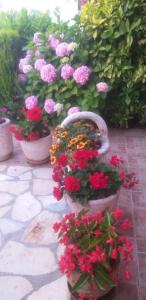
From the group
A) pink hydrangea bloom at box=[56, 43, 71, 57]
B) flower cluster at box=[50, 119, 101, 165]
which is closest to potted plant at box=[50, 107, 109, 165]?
flower cluster at box=[50, 119, 101, 165]

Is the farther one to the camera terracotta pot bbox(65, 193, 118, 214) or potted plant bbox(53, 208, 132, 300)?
terracotta pot bbox(65, 193, 118, 214)

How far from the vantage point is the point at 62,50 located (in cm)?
378

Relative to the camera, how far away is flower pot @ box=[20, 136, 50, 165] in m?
3.33

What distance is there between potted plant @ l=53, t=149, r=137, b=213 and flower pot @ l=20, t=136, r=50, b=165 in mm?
1066

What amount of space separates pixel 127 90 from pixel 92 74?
1.58ft

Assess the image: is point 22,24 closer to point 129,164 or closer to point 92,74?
point 92,74

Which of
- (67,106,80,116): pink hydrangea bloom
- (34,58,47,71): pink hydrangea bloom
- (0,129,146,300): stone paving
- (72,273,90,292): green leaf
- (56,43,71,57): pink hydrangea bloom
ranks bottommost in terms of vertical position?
(0,129,146,300): stone paving

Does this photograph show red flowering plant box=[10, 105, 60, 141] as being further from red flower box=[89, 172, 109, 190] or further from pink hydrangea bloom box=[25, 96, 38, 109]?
red flower box=[89, 172, 109, 190]

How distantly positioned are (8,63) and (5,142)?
1359mm

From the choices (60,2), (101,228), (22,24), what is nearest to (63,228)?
(101,228)

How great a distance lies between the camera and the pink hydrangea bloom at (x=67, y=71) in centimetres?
373

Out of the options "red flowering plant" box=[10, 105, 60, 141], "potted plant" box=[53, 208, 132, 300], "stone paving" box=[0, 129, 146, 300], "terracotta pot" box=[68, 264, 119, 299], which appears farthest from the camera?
"red flowering plant" box=[10, 105, 60, 141]

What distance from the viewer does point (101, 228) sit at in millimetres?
1725

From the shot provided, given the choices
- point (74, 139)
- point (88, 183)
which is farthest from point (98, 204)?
point (74, 139)
